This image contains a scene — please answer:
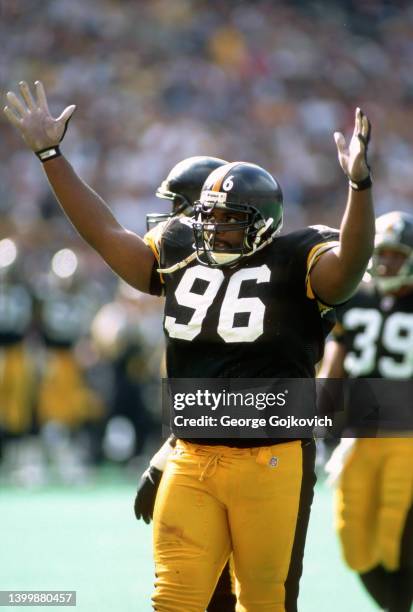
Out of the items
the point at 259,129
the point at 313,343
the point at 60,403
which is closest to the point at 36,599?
the point at 313,343

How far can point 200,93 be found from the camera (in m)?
13.0

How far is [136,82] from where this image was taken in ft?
43.2

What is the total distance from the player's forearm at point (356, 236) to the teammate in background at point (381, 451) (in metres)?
1.71

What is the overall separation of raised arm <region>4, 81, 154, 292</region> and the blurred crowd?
27.1 ft

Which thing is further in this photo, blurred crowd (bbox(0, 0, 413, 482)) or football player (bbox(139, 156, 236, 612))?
blurred crowd (bbox(0, 0, 413, 482))

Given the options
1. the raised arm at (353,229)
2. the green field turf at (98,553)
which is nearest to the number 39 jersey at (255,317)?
the raised arm at (353,229)

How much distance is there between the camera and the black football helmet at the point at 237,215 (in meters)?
3.21

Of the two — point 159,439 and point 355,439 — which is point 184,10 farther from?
point 355,439

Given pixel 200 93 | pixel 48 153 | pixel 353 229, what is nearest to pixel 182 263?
pixel 48 153

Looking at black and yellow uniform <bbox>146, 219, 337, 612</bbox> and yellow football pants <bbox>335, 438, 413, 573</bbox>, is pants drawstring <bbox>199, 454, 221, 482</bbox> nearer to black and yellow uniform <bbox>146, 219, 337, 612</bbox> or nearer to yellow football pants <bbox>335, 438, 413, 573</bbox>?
black and yellow uniform <bbox>146, 219, 337, 612</bbox>

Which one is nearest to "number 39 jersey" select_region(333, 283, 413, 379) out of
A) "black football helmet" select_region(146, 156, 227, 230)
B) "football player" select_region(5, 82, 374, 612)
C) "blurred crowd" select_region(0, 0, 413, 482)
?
"black football helmet" select_region(146, 156, 227, 230)

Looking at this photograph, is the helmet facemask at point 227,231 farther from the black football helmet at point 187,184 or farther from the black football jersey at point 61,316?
the black football jersey at point 61,316

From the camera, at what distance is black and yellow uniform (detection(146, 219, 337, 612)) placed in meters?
3.09

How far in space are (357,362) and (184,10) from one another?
967 cm
